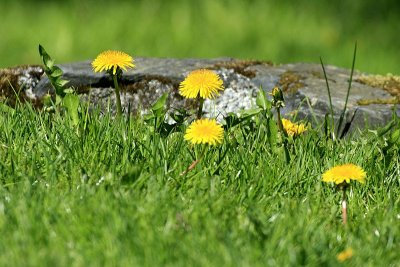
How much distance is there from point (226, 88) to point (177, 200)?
1.85m

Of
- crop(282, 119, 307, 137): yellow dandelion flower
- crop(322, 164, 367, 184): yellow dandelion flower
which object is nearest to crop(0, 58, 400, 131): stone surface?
crop(282, 119, 307, 137): yellow dandelion flower

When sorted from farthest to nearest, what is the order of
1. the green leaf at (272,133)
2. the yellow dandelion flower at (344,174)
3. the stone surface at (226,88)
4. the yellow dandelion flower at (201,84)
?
the stone surface at (226,88) < the green leaf at (272,133) < the yellow dandelion flower at (201,84) < the yellow dandelion flower at (344,174)

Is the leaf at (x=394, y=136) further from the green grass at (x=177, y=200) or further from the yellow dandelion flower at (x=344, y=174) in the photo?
the yellow dandelion flower at (x=344, y=174)

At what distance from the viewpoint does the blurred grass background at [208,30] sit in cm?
722

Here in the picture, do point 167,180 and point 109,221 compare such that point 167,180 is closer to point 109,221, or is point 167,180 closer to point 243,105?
point 109,221

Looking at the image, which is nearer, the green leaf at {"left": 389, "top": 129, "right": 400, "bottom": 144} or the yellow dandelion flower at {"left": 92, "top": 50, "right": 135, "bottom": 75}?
the yellow dandelion flower at {"left": 92, "top": 50, "right": 135, "bottom": 75}

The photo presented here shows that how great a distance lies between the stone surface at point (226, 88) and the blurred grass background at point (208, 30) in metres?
2.19

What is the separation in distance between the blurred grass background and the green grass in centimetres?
343

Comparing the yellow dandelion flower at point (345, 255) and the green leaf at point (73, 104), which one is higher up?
the green leaf at point (73, 104)

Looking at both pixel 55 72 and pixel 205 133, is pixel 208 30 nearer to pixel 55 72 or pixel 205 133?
pixel 55 72

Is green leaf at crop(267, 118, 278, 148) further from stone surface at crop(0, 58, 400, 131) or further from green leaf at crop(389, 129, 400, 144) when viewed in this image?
stone surface at crop(0, 58, 400, 131)

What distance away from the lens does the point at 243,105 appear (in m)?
4.57

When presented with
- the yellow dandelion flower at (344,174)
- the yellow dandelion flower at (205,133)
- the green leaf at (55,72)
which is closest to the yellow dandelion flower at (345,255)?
→ the yellow dandelion flower at (344,174)

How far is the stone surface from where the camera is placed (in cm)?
448
